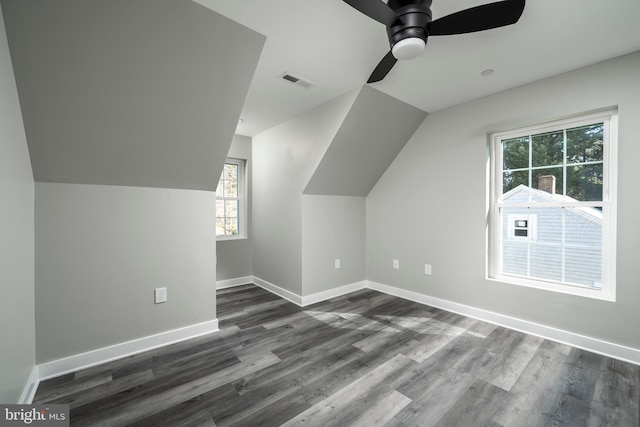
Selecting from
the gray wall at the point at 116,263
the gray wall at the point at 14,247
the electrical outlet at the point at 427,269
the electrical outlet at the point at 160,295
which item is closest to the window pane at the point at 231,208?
the gray wall at the point at 116,263

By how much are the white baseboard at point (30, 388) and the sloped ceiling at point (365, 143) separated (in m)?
2.69

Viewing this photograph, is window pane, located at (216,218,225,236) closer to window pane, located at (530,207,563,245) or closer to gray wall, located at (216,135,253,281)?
gray wall, located at (216,135,253,281)

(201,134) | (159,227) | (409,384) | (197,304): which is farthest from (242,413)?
(201,134)

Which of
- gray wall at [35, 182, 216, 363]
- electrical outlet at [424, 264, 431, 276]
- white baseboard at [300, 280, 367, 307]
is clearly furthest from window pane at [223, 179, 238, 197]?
electrical outlet at [424, 264, 431, 276]

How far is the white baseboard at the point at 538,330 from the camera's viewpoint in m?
2.12

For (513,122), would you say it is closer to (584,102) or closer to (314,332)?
(584,102)

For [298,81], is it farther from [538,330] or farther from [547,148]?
[538,330]

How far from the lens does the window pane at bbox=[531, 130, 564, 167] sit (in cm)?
253

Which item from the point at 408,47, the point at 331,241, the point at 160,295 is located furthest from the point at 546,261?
the point at 160,295

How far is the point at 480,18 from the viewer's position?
54.2 inches

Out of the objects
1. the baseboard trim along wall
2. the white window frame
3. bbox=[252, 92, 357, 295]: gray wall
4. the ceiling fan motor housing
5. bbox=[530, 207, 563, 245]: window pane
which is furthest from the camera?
bbox=[252, 92, 357, 295]: gray wall

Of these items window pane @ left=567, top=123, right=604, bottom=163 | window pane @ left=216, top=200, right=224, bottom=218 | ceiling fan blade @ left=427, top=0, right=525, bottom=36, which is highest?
ceiling fan blade @ left=427, top=0, right=525, bottom=36

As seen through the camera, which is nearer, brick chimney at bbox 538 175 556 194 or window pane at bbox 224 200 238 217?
brick chimney at bbox 538 175 556 194

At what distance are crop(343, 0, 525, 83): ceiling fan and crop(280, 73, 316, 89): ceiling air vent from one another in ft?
3.83
